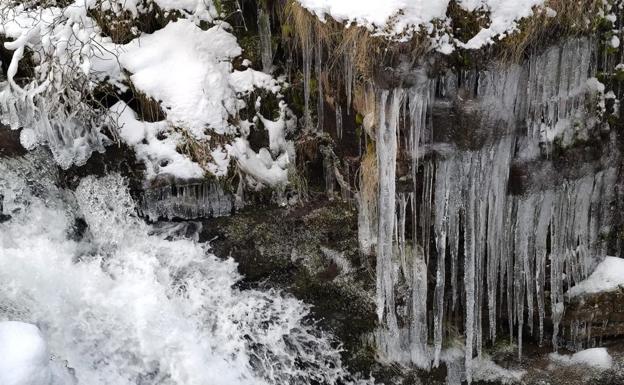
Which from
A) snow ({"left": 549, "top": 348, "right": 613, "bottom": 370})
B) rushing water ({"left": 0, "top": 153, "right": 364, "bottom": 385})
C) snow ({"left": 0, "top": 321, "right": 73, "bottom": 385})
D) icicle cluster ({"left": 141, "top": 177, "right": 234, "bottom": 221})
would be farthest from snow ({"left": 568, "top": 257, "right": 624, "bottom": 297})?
snow ({"left": 0, "top": 321, "right": 73, "bottom": 385})

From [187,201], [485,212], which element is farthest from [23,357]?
[485,212]

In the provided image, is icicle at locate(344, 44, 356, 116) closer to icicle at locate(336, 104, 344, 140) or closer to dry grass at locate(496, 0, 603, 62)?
icicle at locate(336, 104, 344, 140)

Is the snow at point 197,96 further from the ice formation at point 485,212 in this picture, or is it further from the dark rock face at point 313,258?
the ice formation at point 485,212

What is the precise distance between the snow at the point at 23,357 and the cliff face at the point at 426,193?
1329 mm

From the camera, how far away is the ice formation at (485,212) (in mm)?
3705

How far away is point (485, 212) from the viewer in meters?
4.02

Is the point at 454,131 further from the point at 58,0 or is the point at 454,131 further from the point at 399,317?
the point at 58,0

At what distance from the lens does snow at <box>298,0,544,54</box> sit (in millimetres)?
3441

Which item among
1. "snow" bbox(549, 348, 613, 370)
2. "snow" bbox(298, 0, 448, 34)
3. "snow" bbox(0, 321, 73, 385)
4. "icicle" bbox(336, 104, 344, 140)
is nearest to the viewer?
"snow" bbox(0, 321, 73, 385)

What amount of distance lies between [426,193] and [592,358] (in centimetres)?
204

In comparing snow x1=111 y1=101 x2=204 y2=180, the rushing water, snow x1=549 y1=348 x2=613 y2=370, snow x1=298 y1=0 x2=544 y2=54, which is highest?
snow x1=298 y1=0 x2=544 y2=54

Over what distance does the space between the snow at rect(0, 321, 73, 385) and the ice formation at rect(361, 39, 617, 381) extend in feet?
7.04

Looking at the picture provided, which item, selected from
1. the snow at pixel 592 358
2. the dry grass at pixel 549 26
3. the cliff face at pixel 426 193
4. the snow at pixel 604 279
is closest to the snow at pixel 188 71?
the cliff face at pixel 426 193

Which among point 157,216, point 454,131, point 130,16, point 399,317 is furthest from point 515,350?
point 130,16
